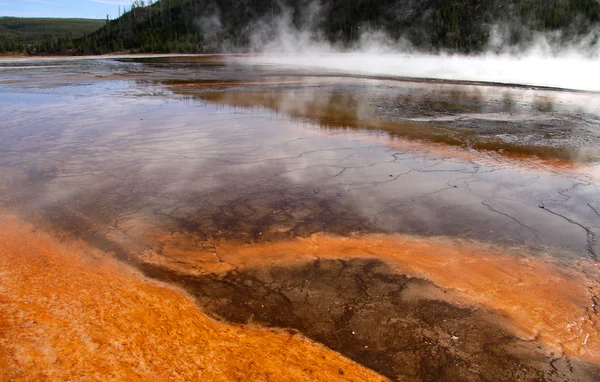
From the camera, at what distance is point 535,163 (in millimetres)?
6418

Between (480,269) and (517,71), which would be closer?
(480,269)

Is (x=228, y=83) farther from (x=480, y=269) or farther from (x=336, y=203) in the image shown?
(x=480, y=269)

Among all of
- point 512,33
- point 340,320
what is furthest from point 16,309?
point 512,33

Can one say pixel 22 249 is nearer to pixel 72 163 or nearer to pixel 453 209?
pixel 72 163

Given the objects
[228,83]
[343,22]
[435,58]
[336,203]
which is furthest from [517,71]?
[343,22]

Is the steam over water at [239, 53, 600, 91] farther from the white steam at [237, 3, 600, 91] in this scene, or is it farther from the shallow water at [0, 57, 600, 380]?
the shallow water at [0, 57, 600, 380]

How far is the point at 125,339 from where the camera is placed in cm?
248

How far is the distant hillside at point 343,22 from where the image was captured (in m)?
36.5

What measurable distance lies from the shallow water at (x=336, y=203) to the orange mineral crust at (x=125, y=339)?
0.58 feet

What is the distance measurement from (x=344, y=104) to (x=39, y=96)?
8827 mm

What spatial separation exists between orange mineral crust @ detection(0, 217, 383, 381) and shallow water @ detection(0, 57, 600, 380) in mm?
178

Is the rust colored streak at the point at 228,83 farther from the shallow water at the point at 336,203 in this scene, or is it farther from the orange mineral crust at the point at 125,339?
the orange mineral crust at the point at 125,339

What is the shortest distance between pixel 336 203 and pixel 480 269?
1724 millimetres

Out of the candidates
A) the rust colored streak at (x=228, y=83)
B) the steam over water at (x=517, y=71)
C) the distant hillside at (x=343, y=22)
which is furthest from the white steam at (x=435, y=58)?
the rust colored streak at (x=228, y=83)
